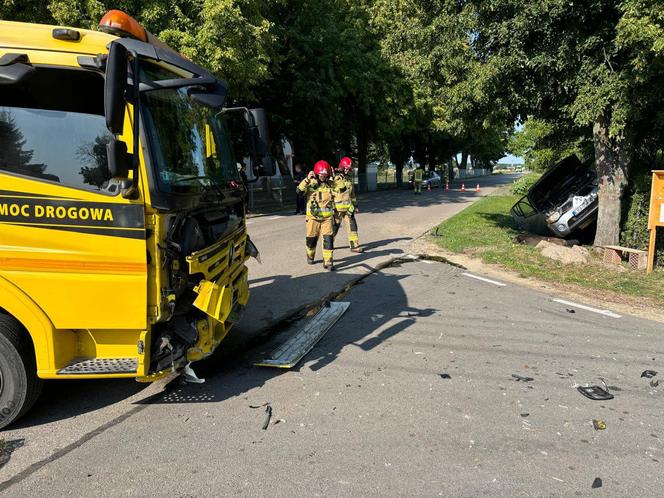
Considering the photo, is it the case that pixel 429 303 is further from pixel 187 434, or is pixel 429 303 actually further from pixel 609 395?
pixel 187 434

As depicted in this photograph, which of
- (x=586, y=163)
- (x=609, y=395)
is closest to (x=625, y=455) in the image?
(x=609, y=395)

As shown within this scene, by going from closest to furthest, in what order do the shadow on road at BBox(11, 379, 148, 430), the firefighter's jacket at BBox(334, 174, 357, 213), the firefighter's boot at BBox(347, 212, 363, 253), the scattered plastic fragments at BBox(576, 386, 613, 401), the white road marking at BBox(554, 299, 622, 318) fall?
the shadow on road at BBox(11, 379, 148, 430), the scattered plastic fragments at BBox(576, 386, 613, 401), the white road marking at BBox(554, 299, 622, 318), the firefighter's jacket at BBox(334, 174, 357, 213), the firefighter's boot at BBox(347, 212, 363, 253)

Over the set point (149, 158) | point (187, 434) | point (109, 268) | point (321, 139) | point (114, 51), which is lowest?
point (187, 434)

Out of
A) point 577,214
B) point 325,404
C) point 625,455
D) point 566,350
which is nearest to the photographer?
point 625,455

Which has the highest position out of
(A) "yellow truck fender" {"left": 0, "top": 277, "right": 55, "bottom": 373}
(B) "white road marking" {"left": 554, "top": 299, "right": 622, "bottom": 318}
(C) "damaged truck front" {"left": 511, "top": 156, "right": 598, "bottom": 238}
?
(C) "damaged truck front" {"left": 511, "top": 156, "right": 598, "bottom": 238}

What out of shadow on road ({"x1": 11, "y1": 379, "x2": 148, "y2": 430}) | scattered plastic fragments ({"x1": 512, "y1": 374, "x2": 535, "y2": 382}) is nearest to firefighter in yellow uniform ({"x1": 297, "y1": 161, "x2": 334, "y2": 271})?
scattered plastic fragments ({"x1": 512, "y1": 374, "x2": 535, "y2": 382})

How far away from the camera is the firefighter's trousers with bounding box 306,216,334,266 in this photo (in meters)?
8.33

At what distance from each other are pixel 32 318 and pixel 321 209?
18.7ft

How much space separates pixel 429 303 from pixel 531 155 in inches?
815

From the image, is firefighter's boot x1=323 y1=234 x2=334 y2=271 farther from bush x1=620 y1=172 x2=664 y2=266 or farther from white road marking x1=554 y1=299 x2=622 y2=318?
bush x1=620 y1=172 x2=664 y2=266

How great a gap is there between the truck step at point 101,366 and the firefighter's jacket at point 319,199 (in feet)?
17.7

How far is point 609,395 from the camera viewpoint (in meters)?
3.81

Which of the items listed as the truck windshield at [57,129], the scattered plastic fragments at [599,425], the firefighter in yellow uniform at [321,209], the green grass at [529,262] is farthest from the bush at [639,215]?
the truck windshield at [57,129]

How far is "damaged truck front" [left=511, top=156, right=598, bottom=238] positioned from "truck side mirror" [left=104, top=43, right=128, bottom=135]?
9.75 metres
